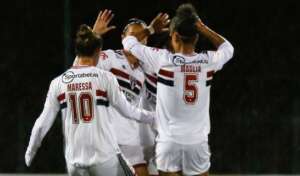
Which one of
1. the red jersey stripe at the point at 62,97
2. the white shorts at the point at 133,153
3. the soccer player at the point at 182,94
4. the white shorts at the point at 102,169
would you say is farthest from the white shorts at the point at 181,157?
the red jersey stripe at the point at 62,97

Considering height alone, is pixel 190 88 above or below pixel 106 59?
below

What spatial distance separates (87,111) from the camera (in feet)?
16.8

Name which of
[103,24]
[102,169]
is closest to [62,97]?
[102,169]

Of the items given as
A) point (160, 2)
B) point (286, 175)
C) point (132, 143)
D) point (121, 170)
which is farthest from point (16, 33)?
point (121, 170)

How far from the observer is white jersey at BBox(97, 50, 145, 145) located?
6.09 m

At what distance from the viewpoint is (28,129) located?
399 inches

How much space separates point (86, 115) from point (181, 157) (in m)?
0.73

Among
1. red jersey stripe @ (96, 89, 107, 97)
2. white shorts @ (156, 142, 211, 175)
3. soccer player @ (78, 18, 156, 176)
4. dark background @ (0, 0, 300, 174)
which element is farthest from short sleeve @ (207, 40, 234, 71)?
dark background @ (0, 0, 300, 174)

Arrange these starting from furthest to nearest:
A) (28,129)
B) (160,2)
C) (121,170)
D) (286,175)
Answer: (160,2) < (28,129) < (286,175) < (121,170)

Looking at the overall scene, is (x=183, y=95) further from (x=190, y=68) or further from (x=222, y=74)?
(x=222, y=74)

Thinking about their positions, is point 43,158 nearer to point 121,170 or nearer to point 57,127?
point 57,127

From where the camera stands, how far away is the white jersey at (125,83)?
609 cm

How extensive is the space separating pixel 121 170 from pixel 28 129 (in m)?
5.05

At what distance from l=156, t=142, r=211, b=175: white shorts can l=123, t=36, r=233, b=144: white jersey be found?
0.12ft
